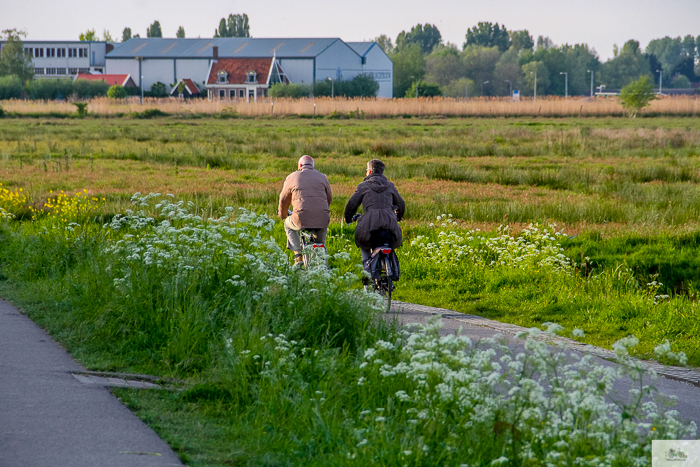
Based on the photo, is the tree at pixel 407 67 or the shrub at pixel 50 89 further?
the tree at pixel 407 67

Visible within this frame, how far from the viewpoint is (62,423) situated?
182 inches

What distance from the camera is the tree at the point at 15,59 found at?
98.6 metres

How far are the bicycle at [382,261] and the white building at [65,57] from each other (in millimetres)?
117364

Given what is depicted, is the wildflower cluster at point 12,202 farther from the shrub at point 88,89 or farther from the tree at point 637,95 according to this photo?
the shrub at point 88,89

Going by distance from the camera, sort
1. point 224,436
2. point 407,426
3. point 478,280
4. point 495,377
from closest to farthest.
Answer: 1. point 495,377
2. point 407,426
3. point 224,436
4. point 478,280

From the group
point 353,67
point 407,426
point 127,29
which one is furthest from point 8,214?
point 127,29

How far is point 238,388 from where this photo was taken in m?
5.12

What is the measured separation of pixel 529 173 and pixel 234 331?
707 inches

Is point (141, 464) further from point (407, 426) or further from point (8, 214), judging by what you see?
point (8, 214)

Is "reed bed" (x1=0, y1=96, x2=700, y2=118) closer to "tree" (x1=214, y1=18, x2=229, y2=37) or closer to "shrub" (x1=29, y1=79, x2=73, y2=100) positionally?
"shrub" (x1=29, y1=79, x2=73, y2=100)

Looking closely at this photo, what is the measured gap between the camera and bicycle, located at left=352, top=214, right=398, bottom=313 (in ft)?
27.9

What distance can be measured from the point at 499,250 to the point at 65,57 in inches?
4738

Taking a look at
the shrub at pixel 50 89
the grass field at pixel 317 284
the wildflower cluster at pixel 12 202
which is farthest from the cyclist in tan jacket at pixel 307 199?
the shrub at pixel 50 89

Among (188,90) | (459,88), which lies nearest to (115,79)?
(188,90)
